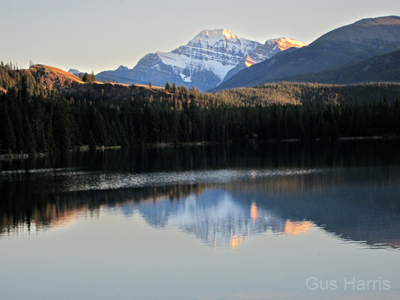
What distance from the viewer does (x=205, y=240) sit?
27797 mm

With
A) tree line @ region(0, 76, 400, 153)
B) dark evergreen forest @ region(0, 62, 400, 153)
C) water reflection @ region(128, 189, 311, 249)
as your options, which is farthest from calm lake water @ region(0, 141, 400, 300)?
tree line @ region(0, 76, 400, 153)

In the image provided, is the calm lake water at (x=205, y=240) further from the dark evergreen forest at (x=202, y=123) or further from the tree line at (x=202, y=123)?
the tree line at (x=202, y=123)

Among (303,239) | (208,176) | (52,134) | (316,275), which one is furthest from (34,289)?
(52,134)

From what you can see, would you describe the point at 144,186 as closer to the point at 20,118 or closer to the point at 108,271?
the point at 108,271

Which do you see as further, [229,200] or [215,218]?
[229,200]

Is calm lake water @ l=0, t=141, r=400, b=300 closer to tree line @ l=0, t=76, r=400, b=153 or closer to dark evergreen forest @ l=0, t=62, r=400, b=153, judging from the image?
dark evergreen forest @ l=0, t=62, r=400, b=153

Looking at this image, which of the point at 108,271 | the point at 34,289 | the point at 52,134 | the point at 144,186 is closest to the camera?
the point at 34,289

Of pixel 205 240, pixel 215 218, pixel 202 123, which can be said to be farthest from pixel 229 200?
pixel 202 123

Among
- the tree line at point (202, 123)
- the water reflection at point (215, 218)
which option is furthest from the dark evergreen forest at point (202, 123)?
the water reflection at point (215, 218)

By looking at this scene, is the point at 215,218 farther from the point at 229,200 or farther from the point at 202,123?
the point at 202,123

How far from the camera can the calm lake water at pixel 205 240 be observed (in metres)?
20.3

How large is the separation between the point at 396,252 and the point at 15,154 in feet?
312

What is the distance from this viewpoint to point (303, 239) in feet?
88.9

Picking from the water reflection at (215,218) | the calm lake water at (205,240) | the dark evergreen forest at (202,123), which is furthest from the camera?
the dark evergreen forest at (202,123)
